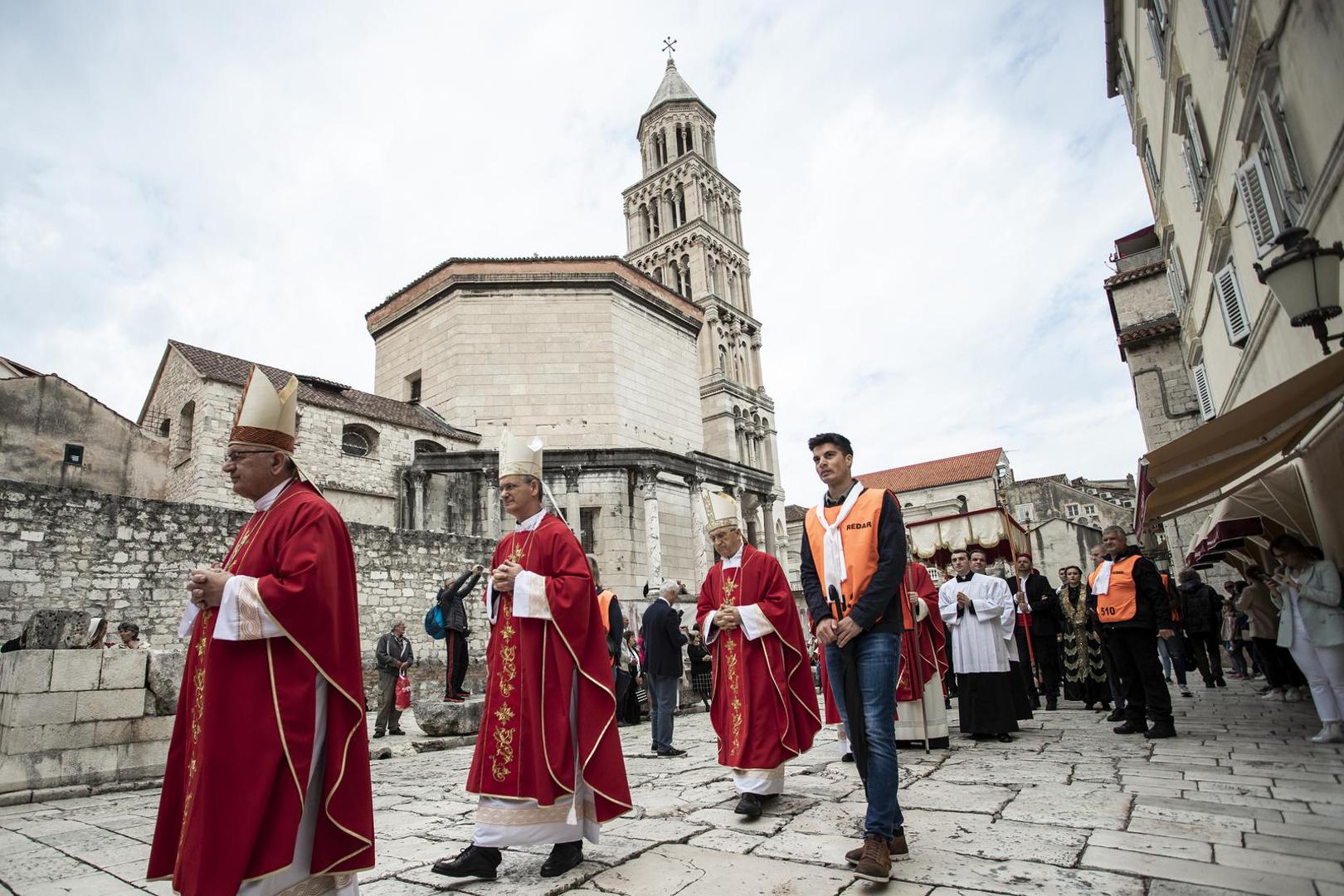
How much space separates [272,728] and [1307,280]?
261 inches

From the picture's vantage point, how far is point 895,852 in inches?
127

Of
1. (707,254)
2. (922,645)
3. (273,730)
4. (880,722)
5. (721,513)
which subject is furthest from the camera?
(707,254)

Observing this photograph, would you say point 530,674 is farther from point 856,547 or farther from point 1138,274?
point 1138,274

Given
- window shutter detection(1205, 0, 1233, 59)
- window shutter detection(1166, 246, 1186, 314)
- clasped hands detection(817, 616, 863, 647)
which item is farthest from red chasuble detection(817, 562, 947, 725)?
window shutter detection(1166, 246, 1186, 314)

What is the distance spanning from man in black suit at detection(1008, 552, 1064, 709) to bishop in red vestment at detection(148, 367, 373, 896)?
9.01 metres

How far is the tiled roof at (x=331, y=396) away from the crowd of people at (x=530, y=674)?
17037mm

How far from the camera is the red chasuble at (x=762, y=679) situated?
442cm

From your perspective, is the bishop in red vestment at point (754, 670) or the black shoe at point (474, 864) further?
the bishop in red vestment at point (754, 670)

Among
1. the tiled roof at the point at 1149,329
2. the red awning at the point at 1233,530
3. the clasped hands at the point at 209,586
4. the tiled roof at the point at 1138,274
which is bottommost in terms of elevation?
the clasped hands at the point at 209,586

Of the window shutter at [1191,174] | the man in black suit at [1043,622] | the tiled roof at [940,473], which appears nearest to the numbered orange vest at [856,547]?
the man in black suit at [1043,622]

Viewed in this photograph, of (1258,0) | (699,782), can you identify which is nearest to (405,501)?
(699,782)

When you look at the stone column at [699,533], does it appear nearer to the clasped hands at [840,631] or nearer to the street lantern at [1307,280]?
the street lantern at [1307,280]

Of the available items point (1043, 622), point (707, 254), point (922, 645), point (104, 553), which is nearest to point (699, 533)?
point (1043, 622)

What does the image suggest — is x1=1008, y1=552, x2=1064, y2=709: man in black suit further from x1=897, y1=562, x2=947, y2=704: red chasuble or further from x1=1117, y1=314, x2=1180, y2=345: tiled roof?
x1=1117, y1=314, x2=1180, y2=345: tiled roof
